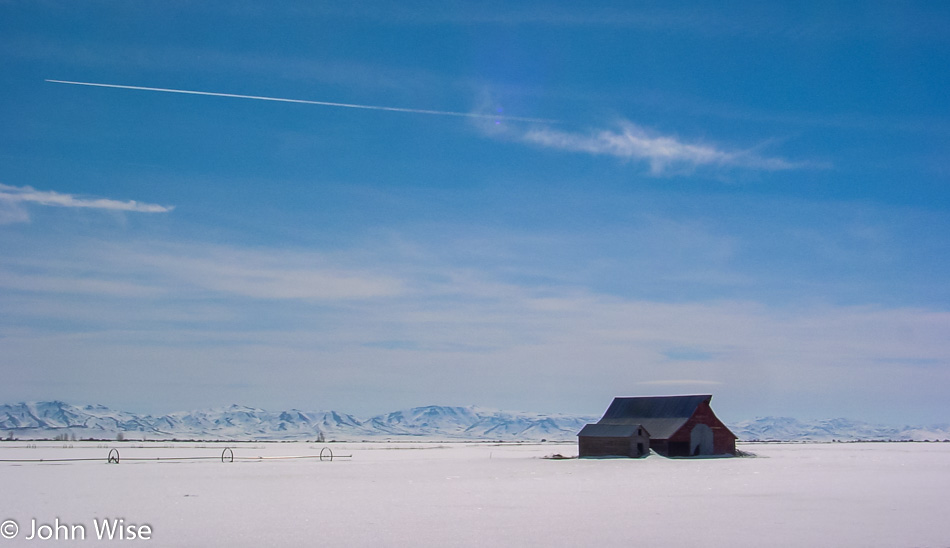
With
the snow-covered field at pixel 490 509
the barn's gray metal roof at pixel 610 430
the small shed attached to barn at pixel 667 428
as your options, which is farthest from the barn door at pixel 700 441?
the snow-covered field at pixel 490 509

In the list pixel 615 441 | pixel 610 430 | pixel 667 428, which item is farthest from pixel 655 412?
pixel 615 441

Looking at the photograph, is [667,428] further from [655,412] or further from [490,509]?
[490,509]

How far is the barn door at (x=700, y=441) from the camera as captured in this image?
2539 inches

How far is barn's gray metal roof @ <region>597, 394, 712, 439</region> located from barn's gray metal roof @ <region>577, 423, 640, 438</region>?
1.35 metres

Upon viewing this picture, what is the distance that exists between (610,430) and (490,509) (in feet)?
131

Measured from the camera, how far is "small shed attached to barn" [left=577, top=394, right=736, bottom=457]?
6397cm

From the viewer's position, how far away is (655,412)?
6788cm

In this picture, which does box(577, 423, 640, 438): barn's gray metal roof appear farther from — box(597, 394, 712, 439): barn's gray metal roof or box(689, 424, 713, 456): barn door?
box(689, 424, 713, 456): barn door

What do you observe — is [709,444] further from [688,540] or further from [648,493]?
[688,540]

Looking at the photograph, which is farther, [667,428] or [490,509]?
[667,428]

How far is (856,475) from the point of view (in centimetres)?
4556

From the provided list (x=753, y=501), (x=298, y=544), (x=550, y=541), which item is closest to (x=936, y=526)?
(x=753, y=501)

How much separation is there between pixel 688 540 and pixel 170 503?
18085mm

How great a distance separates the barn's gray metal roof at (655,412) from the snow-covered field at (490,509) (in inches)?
800
